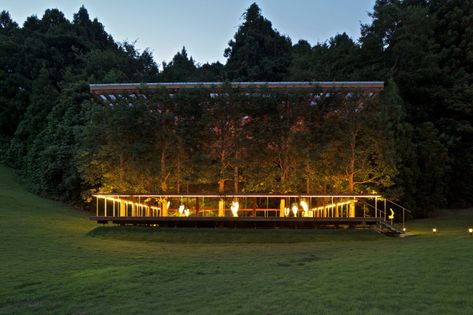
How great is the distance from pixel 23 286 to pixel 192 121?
13137 mm

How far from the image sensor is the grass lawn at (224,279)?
6.45 m

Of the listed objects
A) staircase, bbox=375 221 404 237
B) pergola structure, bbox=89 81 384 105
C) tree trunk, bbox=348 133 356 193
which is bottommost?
staircase, bbox=375 221 404 237

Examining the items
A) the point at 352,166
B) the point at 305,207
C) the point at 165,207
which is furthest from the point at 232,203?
the point at 352,166

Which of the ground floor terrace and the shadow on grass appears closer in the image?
the shadow on grass

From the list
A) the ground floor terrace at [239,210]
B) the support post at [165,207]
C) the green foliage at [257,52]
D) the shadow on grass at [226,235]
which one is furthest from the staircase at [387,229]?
the green foliage at [257,52]

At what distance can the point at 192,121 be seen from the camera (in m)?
20.4

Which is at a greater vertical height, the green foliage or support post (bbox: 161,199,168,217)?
the green foliage

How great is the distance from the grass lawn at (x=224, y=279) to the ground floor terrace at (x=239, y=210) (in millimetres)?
2825

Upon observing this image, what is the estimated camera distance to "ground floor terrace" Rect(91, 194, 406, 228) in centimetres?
1806

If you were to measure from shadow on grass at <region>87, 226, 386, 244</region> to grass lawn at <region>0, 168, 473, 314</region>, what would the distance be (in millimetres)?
1110

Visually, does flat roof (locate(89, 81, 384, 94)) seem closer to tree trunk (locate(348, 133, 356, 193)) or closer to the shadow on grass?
tree trunk (locate(348, 133, 356, 193))

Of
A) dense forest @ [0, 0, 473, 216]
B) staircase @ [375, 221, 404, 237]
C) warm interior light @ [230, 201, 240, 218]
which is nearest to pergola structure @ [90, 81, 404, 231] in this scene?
warm interior light @ [230, 201, 240, 218]

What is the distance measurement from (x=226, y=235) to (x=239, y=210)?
3746 mm

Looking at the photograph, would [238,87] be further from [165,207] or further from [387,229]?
[387,229]
